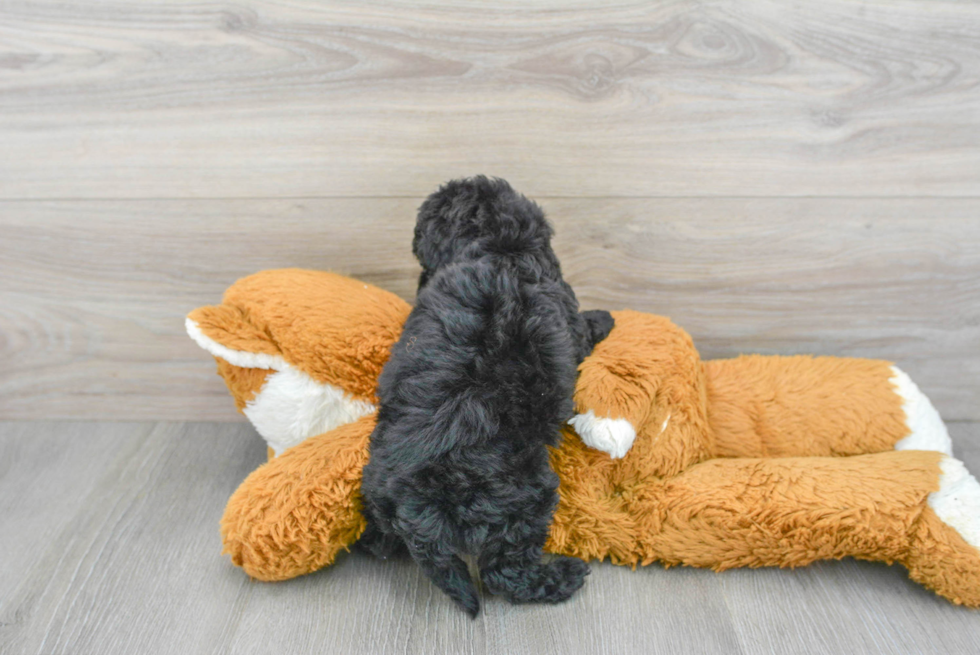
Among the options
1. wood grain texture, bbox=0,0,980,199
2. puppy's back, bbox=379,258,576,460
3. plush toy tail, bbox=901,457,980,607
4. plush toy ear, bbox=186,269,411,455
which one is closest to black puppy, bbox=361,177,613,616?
puppy's back, bbox=379,258,576,460

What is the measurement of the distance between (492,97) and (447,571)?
1.90 ft

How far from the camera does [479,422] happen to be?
60 centimetres

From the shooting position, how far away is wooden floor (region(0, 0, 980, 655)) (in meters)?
0.81

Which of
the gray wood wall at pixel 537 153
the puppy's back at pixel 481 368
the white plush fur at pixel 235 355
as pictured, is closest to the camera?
the puppy's back at pixel 481 368

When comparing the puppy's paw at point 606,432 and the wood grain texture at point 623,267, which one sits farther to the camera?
the wood grain texture at point 623,267

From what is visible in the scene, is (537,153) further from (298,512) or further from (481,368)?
(298,512)

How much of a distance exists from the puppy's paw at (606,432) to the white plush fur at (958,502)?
1.09 feet

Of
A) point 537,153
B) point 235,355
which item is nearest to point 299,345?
point 235,355

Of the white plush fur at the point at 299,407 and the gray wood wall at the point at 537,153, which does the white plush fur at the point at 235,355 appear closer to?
the white plush fur at the point at 299,407

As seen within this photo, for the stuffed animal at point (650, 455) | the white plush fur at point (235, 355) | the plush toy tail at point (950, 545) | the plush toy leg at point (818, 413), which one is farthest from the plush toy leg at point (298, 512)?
the plush toy tail at point (950, 545)

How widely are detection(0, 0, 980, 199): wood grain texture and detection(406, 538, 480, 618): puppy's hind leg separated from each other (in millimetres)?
482

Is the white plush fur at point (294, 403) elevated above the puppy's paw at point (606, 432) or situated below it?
below

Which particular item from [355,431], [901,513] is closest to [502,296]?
[355,431]

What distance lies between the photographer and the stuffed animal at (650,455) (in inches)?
27.1
